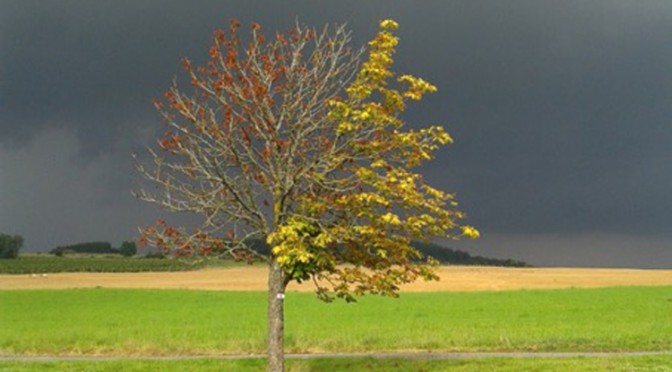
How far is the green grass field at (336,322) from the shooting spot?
33.8m

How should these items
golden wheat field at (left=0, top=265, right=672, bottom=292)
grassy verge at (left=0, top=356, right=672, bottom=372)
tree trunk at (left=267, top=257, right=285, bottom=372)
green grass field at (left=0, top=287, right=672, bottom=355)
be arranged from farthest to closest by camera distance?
golden wheat field at (left=0, top=265, right=672, bottom=292) < green grass field at (left=0, top=287, right=672, bottom=355) < grassy verge at (left=0, top=356, right=672, bottom=372) < tree trunk at (left=267, top=257, right=285, bottom=372)

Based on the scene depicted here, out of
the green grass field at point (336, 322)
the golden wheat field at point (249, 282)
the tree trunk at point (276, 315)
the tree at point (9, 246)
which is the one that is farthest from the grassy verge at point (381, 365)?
the tree at point (9, 246)

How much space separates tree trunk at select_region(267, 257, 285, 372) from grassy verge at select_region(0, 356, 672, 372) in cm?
375

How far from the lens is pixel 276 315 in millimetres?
21500

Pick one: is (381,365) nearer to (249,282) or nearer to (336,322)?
(336,322)

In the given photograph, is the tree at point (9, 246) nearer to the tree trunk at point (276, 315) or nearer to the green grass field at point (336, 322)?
the green grass field at point (336, 322)

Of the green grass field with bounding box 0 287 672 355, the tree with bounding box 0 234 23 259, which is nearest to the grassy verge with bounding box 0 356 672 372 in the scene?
the green grass field with bounding box 0 287 672 355

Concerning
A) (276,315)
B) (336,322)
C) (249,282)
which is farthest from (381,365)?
A: (249,282)

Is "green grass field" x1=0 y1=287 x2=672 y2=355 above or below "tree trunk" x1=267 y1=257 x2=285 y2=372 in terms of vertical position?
below

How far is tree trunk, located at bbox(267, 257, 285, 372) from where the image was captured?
21484mm

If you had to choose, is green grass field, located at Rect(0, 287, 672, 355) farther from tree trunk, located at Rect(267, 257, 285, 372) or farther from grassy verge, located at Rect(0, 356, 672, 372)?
tree trunk, located at Rect(267, 257, 285, 372)

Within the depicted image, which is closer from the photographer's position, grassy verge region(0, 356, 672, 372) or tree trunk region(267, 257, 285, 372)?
tree trunk region(267, 257, 285, 372)

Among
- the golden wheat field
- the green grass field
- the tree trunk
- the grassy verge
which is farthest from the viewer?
the golden wheat field

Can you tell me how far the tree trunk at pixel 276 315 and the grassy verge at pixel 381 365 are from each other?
375cm
